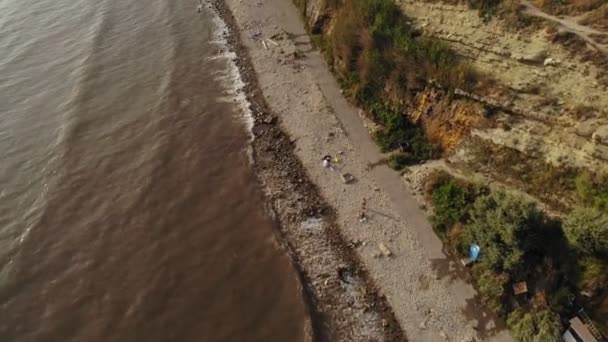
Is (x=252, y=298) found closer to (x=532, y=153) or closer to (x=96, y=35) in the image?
(x=532, y=153)

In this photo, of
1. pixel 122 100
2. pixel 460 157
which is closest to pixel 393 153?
pixel 460 157

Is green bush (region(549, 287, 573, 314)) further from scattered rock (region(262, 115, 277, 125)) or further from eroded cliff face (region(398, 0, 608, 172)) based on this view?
scattered rock (region(262, 115, 277, 125))

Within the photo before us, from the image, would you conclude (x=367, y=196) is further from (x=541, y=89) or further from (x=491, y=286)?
(x=541, y=89)

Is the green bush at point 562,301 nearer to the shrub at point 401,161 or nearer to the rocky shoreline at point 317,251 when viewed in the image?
the rocky shoreline at point 317,251

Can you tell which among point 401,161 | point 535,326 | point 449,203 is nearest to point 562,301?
point 535,326

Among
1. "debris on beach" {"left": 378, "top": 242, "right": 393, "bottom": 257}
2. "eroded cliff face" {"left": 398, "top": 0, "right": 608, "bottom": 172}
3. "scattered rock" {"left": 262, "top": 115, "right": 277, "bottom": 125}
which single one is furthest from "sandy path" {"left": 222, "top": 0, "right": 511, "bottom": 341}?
"eroded cliff face" {"left": 398, "top": 0, "right": 608, "bottom": 172}

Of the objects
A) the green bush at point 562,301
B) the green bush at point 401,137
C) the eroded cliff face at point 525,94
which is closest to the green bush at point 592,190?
the eroded cliff face at point 525,94
